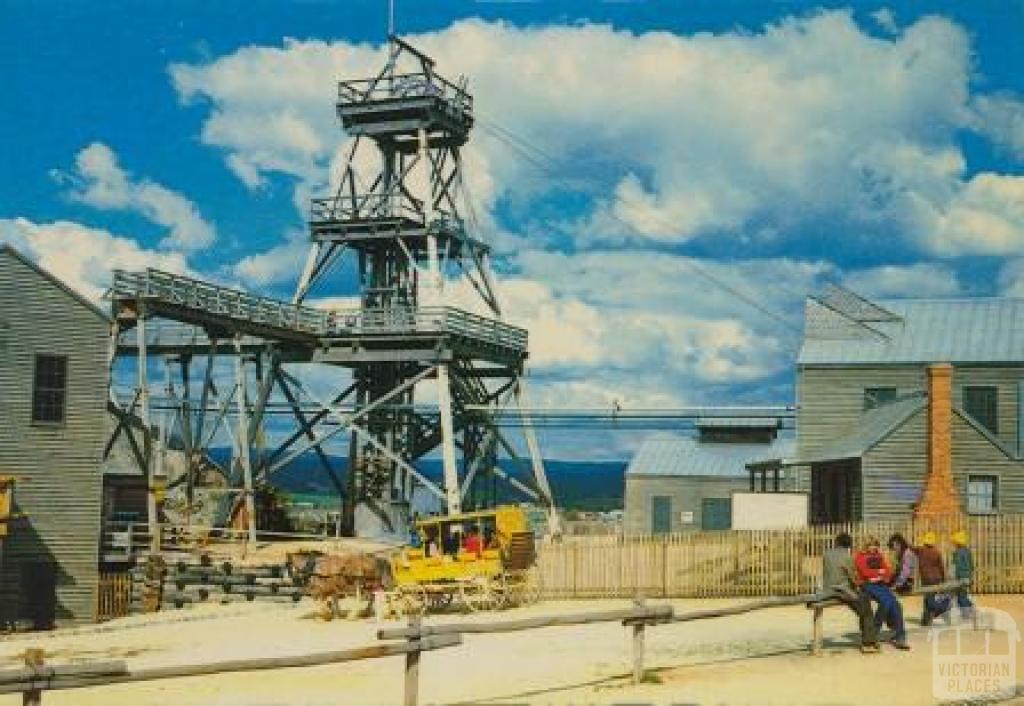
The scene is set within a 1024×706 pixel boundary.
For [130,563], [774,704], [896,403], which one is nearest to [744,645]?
[774,704]

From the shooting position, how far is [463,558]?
31.7 m

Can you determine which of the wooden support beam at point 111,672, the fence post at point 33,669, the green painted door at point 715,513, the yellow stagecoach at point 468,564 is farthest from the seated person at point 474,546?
the green painted door at point 715,513

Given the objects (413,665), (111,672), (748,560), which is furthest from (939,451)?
(111,672)

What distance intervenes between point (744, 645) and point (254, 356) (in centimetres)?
3287

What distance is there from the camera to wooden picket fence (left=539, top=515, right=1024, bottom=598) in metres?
31.8

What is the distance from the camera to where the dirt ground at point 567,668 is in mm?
16422

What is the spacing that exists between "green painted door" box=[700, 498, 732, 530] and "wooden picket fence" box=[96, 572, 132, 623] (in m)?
26.2

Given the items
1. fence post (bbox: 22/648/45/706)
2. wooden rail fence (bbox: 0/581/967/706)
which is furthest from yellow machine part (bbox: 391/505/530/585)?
fence post (bbox: 22/648/45/706)

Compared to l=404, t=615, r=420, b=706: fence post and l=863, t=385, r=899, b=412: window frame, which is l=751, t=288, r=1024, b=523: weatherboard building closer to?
l=863, t=385, r=899, b=412: window frame

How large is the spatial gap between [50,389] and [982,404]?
27.6 meters

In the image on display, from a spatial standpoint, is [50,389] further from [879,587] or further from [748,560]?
[879,587]

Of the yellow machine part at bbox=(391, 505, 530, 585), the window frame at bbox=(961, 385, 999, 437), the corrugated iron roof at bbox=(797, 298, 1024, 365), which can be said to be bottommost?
the yellow machine part at bbox=(391, 505, 530, 585)

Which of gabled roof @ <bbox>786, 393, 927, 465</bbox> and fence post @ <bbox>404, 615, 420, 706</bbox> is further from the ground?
gabled roof @ <bbox>786, 393, 927, 465</bbox>

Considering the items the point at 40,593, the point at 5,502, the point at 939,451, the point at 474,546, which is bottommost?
the point at 40,593
